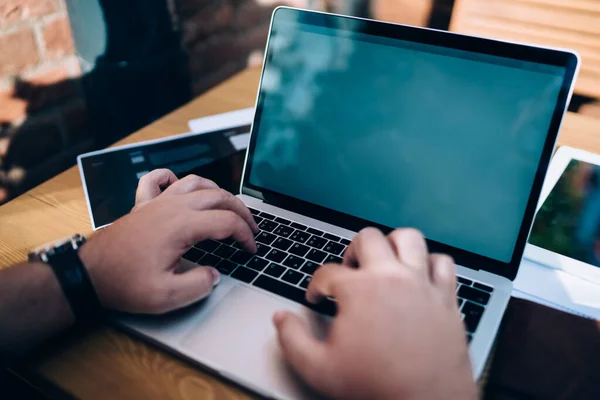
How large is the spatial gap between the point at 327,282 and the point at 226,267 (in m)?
0.15

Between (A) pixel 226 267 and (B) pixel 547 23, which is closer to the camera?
(A) pixel 226 267

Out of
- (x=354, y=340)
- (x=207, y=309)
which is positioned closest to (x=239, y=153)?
(x=207, y=309)

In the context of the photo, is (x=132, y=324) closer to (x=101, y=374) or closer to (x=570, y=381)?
(x=101, y=374)

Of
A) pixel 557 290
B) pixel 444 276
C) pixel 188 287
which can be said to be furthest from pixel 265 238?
pixel 557 290

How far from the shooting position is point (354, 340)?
38 centimetres

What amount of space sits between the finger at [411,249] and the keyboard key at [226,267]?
193 millimetres

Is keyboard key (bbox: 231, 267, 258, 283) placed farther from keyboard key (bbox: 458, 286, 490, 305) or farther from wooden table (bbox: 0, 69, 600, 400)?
keyboard key (bbox: 458, 286, 490, 305)

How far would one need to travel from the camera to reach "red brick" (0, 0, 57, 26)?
3.01ft

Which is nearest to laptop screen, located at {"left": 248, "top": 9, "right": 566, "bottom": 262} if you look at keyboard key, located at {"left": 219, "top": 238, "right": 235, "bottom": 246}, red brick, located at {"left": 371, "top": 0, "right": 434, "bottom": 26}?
keyboard key, located at {"left": 219, "top": 238, "right": 235, "bottom": 246}

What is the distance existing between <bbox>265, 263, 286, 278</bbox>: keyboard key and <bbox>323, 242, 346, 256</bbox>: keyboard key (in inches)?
2.5

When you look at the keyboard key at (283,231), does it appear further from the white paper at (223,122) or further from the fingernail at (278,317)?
the white paper at (223,122)

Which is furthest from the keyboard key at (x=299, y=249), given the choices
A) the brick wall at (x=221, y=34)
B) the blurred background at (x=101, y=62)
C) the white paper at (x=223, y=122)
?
the brick wall at (x=221, y=34)

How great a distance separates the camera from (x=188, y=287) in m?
0.48

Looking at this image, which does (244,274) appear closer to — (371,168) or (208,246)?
(208,246)
